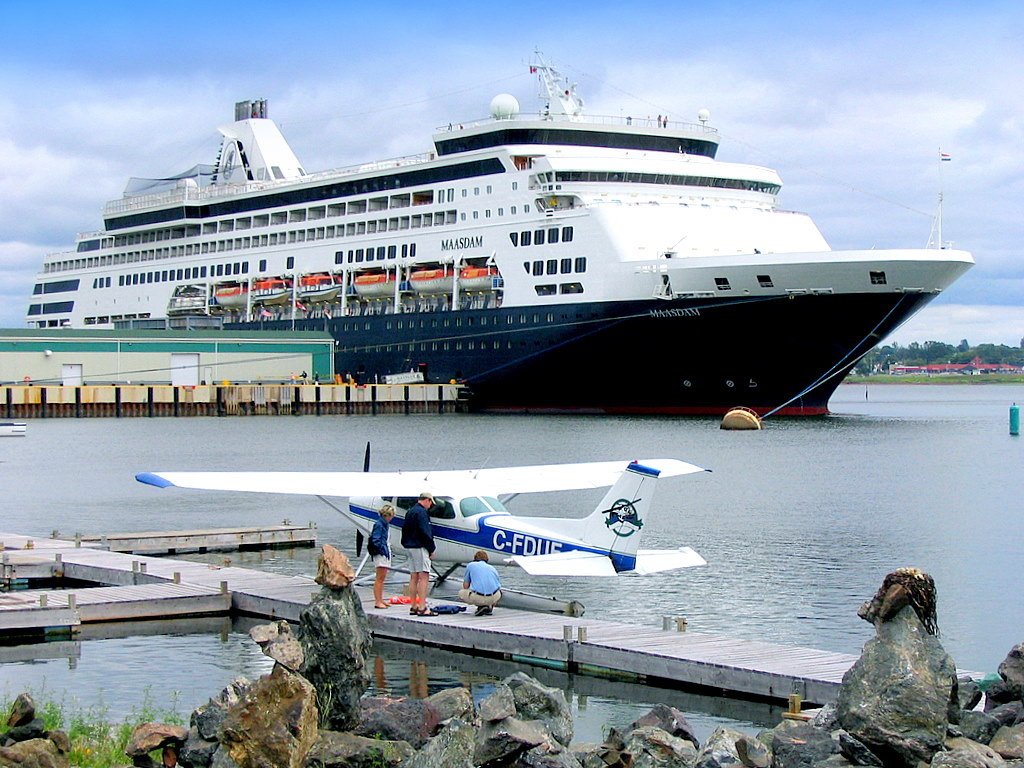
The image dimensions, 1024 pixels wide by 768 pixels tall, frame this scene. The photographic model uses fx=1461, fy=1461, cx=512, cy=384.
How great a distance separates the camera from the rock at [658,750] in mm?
9484

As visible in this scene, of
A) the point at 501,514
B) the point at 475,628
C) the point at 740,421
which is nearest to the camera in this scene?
the point at 475,628

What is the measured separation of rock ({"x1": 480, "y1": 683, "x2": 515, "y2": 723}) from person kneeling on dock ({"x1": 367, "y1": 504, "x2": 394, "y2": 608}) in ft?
19.7

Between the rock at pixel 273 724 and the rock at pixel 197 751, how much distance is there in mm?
519

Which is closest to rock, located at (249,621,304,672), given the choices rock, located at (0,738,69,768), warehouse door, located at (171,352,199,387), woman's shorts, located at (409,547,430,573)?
rock, located at (0,738,69,768)

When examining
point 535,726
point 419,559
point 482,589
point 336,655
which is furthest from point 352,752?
point 419,559

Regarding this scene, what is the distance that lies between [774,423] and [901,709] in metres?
46.9

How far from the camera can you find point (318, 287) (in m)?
68.6

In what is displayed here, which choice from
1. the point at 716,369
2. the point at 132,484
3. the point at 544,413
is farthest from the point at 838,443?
the point at 132,484

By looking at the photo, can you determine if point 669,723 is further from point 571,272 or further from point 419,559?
point 571,272

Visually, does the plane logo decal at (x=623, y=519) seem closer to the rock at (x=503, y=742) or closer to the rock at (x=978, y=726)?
the rock at (x=978, y=726)

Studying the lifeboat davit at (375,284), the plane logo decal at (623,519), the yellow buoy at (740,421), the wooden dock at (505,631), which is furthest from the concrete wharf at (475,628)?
the lifeboat davit at (375,284)

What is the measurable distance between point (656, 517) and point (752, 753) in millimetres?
18478

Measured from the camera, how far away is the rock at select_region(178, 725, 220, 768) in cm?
959

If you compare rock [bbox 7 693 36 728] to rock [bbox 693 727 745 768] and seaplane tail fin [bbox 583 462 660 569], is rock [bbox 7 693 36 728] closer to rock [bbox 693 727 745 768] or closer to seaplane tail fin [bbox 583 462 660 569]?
rock [bbox 693 727 745 768]
